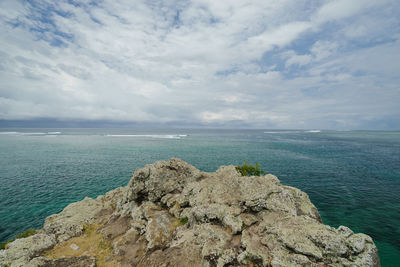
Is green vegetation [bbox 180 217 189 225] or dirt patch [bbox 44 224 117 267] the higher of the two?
green vegetation [bbox 180 217 189 225]

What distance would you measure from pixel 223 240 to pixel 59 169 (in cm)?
6117

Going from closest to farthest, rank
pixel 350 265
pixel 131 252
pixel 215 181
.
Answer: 1. pixel 350 265
2. pixel 131 252
3. pixel 215 181

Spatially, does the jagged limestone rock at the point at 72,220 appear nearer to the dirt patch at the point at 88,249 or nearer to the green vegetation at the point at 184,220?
the dirt patch at the point at 88,249

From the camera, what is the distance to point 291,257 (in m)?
10.7

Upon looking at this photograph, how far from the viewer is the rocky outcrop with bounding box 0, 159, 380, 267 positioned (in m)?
11.2

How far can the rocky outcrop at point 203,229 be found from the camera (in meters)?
11.2

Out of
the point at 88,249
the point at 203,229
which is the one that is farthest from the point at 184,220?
the point at 88,249

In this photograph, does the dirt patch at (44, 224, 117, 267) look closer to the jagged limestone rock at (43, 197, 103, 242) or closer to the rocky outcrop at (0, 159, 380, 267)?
the rocky outcrop at (0, 159, 380, 267)

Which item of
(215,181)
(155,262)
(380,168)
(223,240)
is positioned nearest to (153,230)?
(155,262)

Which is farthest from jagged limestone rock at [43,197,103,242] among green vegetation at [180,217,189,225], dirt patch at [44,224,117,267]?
green vegetation at [180,217,189,225]

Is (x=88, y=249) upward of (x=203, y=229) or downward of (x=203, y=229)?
downward

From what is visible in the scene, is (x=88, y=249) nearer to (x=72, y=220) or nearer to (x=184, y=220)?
(x=72, y=220)

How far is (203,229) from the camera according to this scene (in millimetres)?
14125

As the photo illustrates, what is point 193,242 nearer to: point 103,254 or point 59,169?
point 103,254
